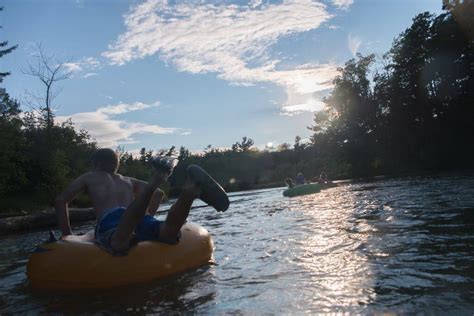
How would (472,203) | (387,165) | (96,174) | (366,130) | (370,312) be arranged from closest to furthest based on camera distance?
1. (370,312)
2. (96,174)
3. (472,203)
4. (387,165)
5. (366,130)

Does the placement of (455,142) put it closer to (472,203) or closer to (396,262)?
(472,203)

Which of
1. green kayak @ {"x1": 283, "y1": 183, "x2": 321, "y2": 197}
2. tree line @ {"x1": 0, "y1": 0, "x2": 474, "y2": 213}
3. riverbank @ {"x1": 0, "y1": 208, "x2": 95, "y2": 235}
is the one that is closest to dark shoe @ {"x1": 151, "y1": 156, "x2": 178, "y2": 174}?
riverbank @ {"x1": 0, "y1": 208, "x2": 95, "y2": 235}

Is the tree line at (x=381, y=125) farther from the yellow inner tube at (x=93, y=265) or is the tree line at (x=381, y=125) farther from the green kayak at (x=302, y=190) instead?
the yellow inner tube at (x=93, y=265)

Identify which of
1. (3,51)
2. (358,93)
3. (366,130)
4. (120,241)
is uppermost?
(3,51)

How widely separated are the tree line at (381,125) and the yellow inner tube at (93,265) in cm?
2097

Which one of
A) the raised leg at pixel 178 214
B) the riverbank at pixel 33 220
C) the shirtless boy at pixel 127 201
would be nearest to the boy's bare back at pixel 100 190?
the shirtless boy at pixel 127 201

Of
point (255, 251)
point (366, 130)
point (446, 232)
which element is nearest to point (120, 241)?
point (255, 251)

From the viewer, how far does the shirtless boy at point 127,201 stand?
3.64m

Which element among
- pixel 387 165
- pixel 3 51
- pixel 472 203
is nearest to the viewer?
pixel 472 203

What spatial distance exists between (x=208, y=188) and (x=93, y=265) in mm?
1506

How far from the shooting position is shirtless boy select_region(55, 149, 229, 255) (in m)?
3.64

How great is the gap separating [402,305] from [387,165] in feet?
131

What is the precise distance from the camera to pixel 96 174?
4.54m

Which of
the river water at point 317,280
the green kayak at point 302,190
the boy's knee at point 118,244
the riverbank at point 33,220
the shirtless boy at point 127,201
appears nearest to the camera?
the river water at point 317,280
